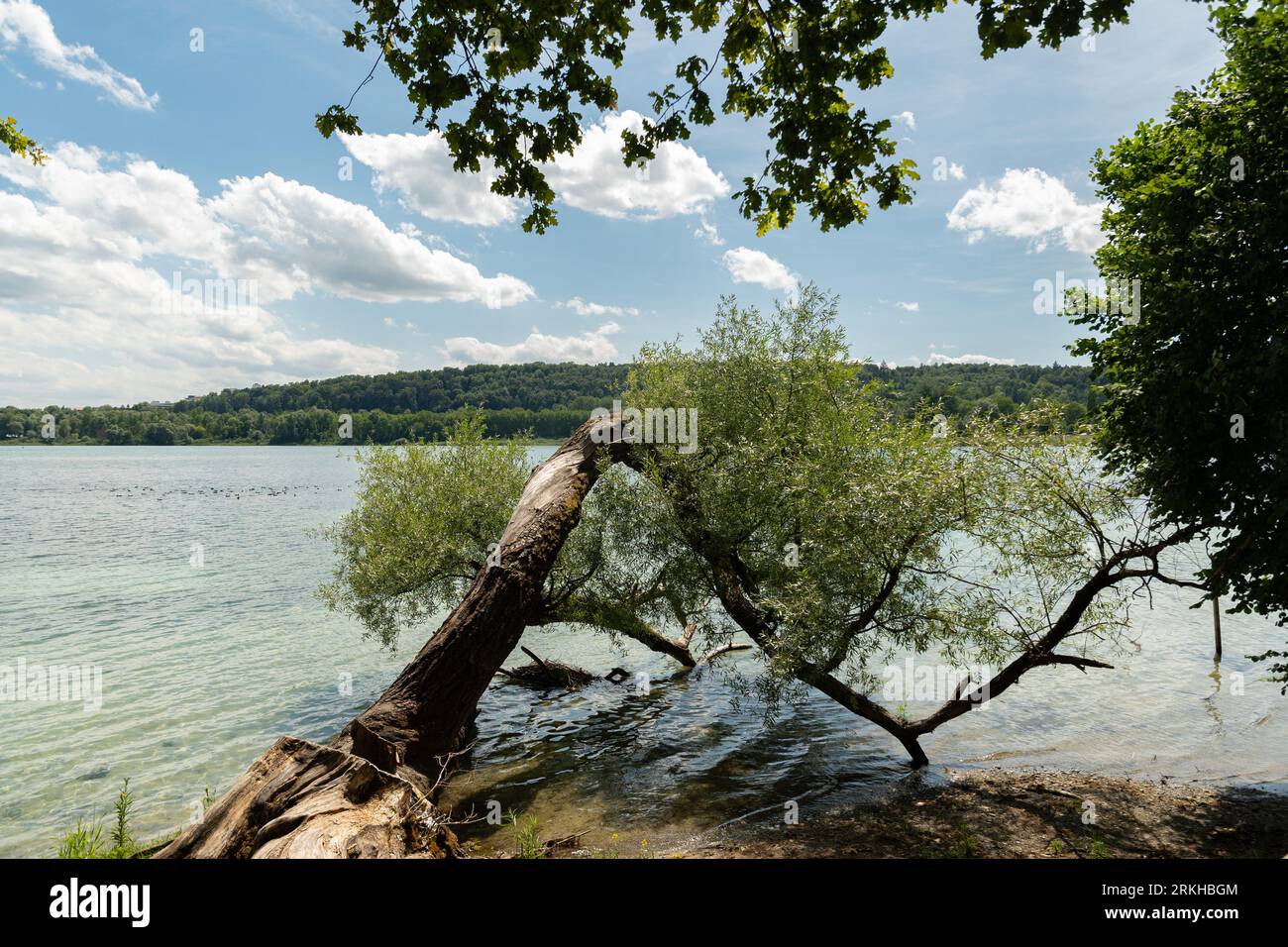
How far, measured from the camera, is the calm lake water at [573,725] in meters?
13.5

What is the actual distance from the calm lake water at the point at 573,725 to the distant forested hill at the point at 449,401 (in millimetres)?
7716

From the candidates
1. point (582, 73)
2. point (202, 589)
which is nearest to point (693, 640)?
point (582, 73)

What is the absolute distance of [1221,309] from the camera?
1065 centimetres

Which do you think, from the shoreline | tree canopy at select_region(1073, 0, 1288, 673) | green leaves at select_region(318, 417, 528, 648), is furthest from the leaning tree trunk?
tree canopy at select_region(1073, 0, 1288, 673)

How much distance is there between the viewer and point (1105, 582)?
468 inches

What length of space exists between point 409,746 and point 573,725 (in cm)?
714

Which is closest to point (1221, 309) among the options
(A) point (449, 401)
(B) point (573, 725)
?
(B) point (573, 725)

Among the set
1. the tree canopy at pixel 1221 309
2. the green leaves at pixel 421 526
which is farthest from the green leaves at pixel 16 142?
the tree canopy at pixel 1221 309

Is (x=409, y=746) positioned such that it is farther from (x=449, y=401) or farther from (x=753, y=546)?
(x=449, y=401)

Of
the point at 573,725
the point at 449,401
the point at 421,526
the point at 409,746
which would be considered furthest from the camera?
the point at 449,401

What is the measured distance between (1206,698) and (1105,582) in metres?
11.3

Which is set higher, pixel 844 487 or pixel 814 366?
pixel 814 366

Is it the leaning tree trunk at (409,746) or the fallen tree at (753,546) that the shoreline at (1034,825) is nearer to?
the fallen tree at (753,546)
